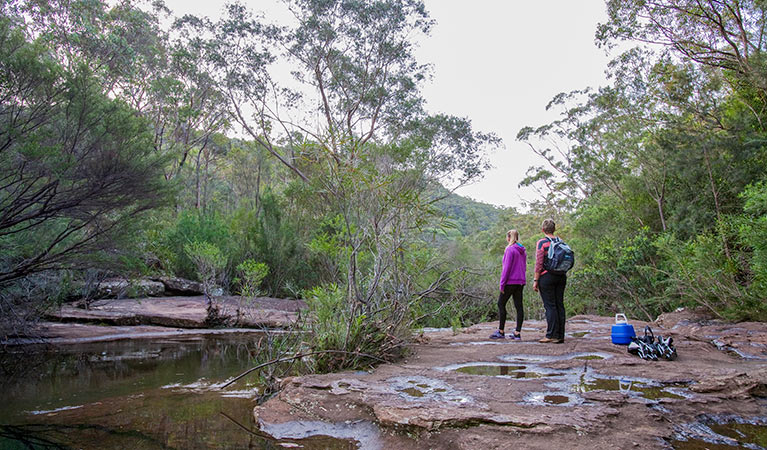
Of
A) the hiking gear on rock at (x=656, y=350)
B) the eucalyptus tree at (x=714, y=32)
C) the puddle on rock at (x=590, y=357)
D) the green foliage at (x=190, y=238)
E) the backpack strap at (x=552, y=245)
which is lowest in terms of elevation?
the puddle on rock at (x=590, y=357)

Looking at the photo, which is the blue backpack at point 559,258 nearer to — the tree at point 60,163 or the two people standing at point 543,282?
the two people standing at point 543,282

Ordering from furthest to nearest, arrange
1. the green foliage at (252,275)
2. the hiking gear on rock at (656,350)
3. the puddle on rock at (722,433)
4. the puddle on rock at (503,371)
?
the green foliage at (252,275)
the hiking gear on rock at (656,350)
the puddle on rock at (503,371)
the puddle on rock at (722,433)

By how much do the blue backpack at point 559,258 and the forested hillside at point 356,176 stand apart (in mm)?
1163

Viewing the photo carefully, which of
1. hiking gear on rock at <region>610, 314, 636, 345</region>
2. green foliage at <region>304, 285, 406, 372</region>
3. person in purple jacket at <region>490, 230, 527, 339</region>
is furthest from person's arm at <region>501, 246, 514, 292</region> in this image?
green foliage at <region>304, 285, 406, 372</region>

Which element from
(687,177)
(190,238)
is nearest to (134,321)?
(190,238)

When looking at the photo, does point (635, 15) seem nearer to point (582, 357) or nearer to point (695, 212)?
→ point (695, 212)

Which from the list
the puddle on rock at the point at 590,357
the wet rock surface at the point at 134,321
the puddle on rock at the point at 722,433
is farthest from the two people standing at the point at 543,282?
the wet rock surface at the point at 134,321

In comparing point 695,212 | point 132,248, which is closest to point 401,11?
point 695,212

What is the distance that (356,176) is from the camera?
16.9ft

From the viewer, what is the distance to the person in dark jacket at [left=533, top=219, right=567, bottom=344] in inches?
240

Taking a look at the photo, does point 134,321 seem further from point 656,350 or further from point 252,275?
point 656,350

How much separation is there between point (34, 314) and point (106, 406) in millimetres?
5308

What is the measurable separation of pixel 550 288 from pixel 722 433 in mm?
3268

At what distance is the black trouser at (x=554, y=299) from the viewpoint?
609 cm
